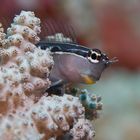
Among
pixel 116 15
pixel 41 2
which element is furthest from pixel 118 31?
pixel 41 2

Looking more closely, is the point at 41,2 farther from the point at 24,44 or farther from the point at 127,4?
the point at 24,44

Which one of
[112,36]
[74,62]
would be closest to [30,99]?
[74,62]

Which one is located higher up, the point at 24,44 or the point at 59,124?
A: the point at 24,44

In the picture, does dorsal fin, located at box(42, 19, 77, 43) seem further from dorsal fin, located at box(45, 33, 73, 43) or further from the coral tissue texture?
the coral tissue texture

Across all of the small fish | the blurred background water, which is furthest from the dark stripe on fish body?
the blurred background water

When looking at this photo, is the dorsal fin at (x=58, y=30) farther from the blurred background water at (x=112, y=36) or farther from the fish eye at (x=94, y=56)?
the blurred background water at (x=112, y=36)

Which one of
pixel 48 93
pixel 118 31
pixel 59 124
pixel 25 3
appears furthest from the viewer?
pixel 118 31

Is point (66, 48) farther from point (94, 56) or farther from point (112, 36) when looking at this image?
point (112, 36)
